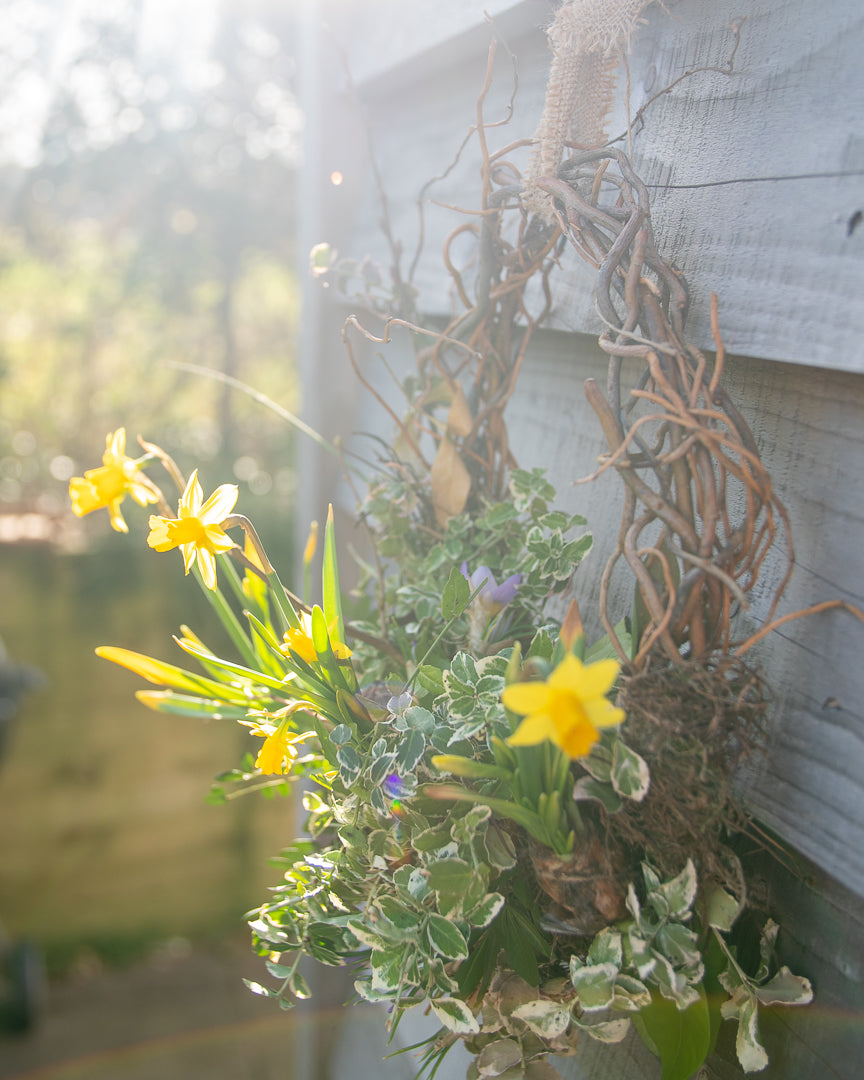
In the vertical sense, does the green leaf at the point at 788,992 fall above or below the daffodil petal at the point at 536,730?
below

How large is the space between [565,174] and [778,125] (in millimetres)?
136

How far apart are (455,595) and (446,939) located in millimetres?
217

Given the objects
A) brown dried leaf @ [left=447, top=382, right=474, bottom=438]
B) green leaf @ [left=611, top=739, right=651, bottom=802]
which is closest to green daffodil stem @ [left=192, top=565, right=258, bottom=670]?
brown dried leaf @ [left=447, top=382, right=474, bottom=438]

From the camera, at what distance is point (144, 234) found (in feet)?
10.3

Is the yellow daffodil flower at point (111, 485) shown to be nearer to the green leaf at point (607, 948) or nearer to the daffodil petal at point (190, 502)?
the daffodil petal at point (190, 502)

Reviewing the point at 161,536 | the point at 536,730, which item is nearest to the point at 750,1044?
the point at 536,730

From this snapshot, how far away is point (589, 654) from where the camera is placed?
550mm

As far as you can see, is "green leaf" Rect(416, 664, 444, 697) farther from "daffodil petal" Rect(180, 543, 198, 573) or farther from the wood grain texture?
the wood grain texture

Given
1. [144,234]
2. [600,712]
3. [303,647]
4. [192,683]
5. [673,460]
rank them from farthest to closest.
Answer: [144,234], [192,683], [303,647], [673,460], [600,712]

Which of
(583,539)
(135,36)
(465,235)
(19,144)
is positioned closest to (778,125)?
(583,539)

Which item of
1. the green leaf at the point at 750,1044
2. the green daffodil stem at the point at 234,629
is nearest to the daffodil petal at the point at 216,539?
the green daffodil stem at the point at 234,629

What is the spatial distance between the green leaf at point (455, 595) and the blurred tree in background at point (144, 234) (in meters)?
2.59

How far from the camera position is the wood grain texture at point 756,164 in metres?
0.47

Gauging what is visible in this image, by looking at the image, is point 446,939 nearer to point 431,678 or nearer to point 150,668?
point 431,678
